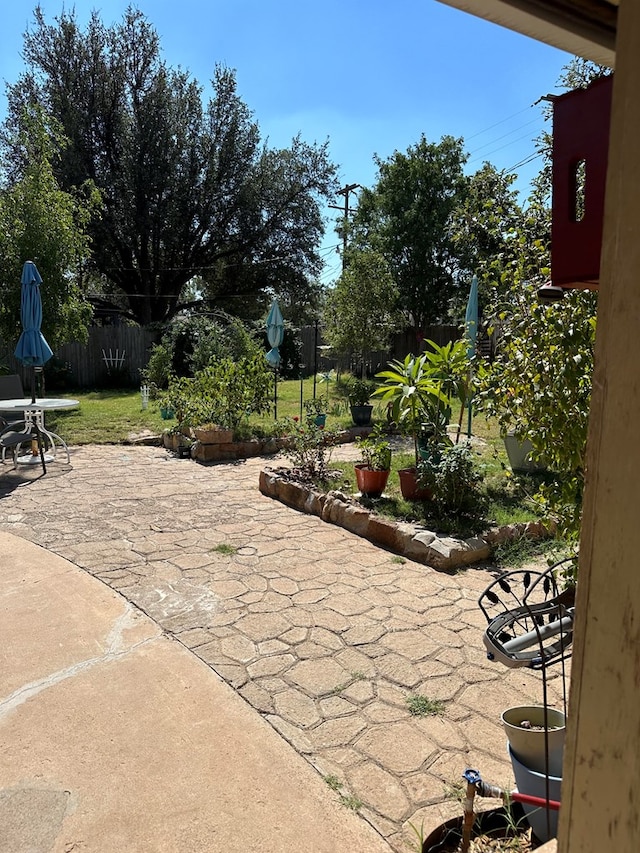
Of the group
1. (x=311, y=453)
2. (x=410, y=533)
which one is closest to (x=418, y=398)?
(x=311, y=453)

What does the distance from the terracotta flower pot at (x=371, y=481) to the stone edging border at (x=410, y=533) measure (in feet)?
0.62

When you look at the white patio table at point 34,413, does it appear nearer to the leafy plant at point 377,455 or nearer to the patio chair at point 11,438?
the patio chair at point 11,438

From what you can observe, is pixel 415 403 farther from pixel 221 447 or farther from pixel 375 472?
pixel 221 447

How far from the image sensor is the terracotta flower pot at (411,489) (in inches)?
208

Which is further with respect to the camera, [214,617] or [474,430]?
[474,430]

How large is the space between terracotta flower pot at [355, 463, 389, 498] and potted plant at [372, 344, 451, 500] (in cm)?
21

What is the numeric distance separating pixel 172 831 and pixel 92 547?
2.88 m

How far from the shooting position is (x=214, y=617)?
3.33m

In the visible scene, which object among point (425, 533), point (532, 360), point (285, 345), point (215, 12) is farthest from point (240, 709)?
point (285, 345)

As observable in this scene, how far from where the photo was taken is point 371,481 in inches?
209


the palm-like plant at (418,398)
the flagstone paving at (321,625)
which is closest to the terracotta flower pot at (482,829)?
the flagstone paving at (321,625)

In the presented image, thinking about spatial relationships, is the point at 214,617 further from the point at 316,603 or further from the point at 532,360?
the point at 532,360

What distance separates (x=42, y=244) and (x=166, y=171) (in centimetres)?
1037

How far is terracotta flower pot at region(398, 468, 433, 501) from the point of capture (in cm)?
528
